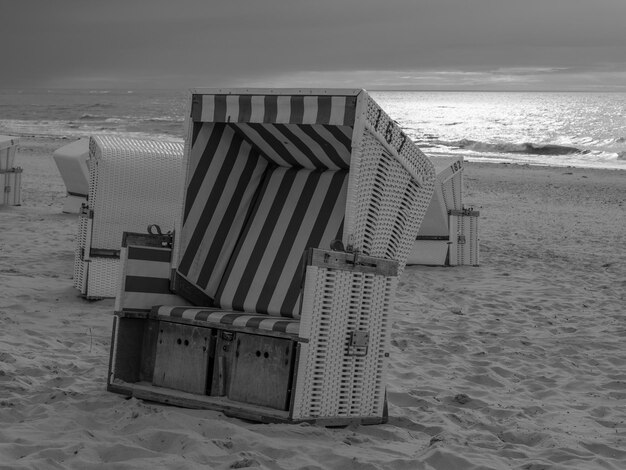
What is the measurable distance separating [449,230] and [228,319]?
5632 millimetres

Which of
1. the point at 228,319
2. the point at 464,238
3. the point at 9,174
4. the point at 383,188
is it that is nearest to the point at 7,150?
the point at 9,174

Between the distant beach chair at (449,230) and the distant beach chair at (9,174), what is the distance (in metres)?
6.35

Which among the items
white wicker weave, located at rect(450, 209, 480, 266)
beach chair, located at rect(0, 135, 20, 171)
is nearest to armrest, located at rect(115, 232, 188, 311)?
white wicker weave, located at rect(450, 209, 480, 266)

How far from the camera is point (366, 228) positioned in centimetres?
428

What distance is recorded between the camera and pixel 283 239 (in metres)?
5.17

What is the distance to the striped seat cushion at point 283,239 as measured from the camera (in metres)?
5.03

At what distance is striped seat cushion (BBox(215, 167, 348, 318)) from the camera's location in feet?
16.5

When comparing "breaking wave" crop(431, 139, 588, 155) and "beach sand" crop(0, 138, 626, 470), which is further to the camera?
"breaking wave" crop(431, 139, 588, 155)

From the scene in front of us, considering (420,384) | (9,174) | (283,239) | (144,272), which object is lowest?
(420,384)

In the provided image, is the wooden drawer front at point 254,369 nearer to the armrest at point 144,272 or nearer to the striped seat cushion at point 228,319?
the striped seat cushion at point 228,319

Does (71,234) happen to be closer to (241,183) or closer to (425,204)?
(241,183)

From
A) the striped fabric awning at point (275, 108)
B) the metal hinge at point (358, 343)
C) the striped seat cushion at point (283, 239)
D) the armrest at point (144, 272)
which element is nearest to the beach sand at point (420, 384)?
the metal hinge at point (358, 343)

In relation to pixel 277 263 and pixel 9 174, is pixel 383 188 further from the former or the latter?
pixel 9 174

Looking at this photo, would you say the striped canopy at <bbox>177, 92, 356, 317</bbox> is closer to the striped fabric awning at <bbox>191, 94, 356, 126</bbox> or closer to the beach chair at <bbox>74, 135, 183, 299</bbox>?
the striped fabric awning at <bbox>191, 94, 356, 126</bbox>
